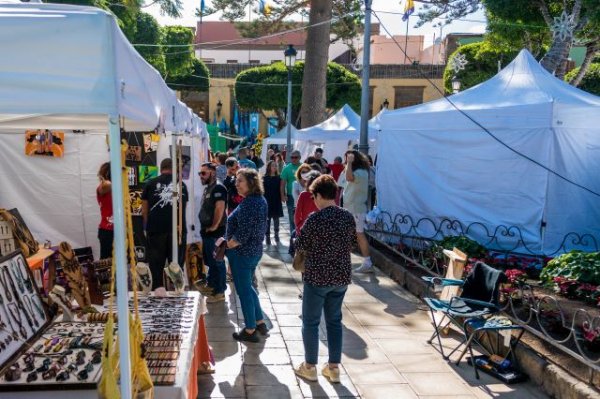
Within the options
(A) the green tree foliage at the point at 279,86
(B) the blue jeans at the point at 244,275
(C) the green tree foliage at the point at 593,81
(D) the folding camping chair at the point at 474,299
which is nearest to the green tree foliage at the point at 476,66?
(C) the green tree foliage at the point at 593,81

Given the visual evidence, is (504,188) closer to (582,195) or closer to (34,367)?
(582,195)

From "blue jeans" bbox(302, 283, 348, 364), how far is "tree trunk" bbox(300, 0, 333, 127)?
13.2m

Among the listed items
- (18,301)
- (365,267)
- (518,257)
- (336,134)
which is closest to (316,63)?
(336,134)

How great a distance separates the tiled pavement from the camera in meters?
4.00

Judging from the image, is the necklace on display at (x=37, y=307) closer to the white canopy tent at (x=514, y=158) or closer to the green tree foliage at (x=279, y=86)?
the white canopy tent at (x=514, y=158)

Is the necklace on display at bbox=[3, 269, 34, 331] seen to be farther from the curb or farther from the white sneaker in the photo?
the white sneaker

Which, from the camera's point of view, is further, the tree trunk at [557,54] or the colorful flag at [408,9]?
the colorful flag at [408,9]

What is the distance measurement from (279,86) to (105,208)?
70.3 ft

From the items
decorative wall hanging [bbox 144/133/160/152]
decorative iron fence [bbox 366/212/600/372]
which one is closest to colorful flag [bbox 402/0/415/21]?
decorative iron fence [bbox 366/212/600/372]

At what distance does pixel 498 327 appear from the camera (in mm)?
4297

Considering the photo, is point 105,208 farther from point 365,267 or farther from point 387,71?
point 387,71

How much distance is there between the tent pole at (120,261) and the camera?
2.08m

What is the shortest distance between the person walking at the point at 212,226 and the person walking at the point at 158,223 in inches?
22.3

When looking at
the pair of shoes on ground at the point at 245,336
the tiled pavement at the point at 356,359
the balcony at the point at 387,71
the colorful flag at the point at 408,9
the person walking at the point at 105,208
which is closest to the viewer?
the tiled pavement at the point at 356,359
